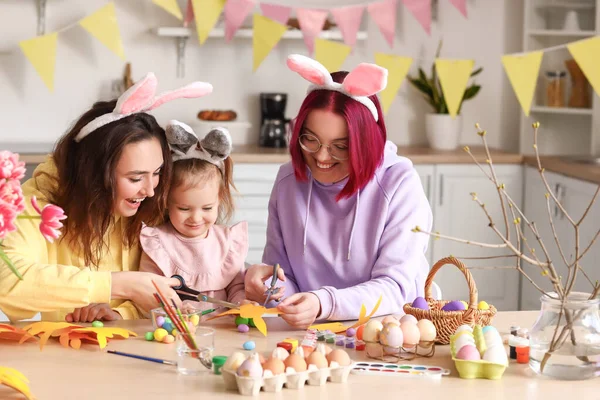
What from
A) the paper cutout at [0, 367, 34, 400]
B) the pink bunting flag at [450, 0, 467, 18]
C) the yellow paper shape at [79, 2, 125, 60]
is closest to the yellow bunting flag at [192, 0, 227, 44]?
the yellow paper shape at [79, 2, 125, 60]

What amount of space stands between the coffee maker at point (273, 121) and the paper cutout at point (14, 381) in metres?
3.13

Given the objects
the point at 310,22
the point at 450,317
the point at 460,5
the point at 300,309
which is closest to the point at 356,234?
the point at 300,309

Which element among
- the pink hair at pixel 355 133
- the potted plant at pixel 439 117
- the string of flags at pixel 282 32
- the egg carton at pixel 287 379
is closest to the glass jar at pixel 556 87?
the string of flags at pixel 282 32

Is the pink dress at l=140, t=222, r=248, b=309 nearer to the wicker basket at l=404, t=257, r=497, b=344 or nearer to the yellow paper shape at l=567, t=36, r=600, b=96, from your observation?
the wicker basket at l=404, t=257, r=497, b=344

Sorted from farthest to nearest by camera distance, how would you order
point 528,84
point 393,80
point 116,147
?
point 393,80 < point 528,84 < point 116,147

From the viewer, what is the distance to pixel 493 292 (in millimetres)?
4531

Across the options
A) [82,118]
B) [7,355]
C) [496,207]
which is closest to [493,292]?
[496,207]

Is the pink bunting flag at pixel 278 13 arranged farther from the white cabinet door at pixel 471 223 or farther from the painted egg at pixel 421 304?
the painted egg at pixel 421 304

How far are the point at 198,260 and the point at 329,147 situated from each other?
0.47 m

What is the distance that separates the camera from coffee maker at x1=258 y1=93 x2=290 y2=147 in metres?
4.54

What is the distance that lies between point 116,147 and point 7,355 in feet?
1.81

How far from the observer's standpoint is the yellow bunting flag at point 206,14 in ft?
14.3

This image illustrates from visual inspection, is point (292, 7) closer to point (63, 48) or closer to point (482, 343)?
point (63, 48)

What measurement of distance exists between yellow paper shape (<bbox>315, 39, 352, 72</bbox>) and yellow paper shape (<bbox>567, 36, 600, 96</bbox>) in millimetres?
1134
